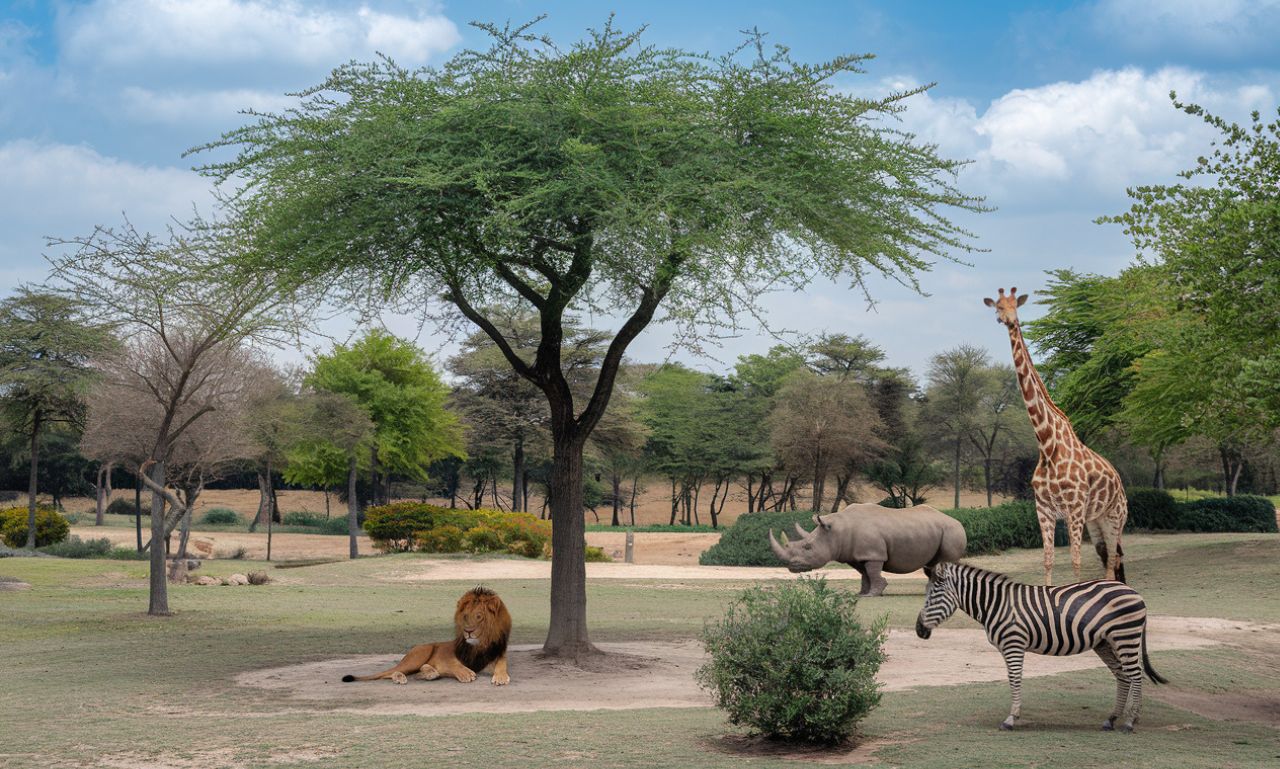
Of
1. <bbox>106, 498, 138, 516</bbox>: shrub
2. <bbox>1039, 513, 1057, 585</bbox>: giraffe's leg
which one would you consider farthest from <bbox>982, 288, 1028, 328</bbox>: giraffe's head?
<bbox>106, 498, 138, 516</bbox>: shrub

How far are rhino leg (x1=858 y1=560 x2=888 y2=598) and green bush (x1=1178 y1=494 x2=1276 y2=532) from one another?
74.0 feet

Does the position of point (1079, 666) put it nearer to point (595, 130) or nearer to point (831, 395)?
point (595, 130)

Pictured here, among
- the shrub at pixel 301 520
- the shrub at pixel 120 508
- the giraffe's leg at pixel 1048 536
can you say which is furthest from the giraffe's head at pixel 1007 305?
the shrub at pixel 120 508

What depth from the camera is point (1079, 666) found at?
48.5 ft

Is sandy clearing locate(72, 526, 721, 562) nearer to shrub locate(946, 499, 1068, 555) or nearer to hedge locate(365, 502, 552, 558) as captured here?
hedge locate(365, 502, 552, 558)

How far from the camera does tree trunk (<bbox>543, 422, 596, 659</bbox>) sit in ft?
51.8

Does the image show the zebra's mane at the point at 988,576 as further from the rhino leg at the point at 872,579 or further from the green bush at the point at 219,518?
the green bush at the point at 219,518

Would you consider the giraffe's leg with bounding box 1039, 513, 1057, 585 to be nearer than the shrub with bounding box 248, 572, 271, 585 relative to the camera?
Yes

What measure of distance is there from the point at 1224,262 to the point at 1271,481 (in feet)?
271

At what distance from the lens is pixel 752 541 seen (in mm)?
37969

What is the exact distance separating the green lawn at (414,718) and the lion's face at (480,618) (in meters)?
1.56

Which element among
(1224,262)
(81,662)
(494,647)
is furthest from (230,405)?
(1224,262)

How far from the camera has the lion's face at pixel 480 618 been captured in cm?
1387

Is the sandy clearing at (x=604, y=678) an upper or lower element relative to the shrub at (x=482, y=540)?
lower
